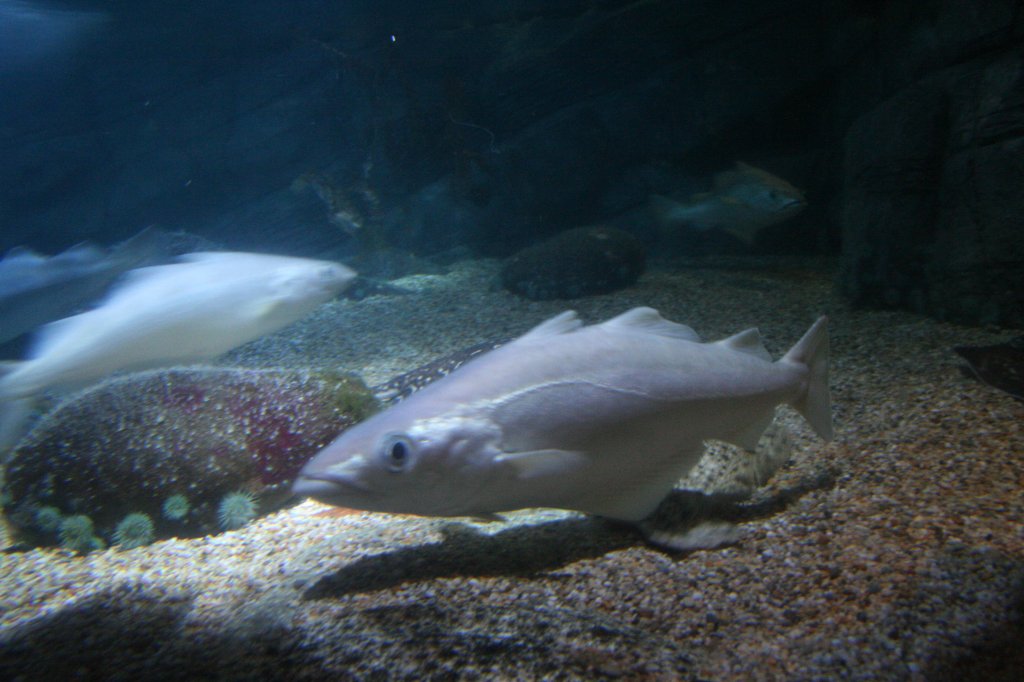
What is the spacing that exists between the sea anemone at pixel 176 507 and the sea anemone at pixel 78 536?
38 centimetres

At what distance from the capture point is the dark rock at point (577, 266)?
8531 mm

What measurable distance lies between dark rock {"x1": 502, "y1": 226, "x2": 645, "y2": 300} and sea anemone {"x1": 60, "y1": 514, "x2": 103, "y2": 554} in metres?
6.38

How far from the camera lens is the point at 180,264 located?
12.5 ft

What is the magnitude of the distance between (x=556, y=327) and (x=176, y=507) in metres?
2.54

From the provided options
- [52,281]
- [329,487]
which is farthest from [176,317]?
[52,281]

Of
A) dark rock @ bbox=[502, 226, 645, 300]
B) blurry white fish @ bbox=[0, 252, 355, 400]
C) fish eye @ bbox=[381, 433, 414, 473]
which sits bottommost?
fish eye @ bbox=[381, 433, 414, 473]

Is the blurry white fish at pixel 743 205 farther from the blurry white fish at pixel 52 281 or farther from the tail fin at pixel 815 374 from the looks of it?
the blurry white fish at pixel 52 281

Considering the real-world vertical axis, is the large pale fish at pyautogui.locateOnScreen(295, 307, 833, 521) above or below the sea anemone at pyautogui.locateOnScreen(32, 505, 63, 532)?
above

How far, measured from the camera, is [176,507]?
317 centimetres

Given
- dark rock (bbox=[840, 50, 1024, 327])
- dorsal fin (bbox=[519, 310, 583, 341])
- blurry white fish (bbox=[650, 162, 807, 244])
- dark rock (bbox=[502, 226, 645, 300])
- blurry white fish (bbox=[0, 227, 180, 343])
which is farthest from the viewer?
dark rock (bbox=[502, 226, 645, 300])

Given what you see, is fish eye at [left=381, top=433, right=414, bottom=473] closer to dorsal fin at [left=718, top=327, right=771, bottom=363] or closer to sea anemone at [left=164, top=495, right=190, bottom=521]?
dorsal fin at [left=718, top=327, right=771, bottom=363]

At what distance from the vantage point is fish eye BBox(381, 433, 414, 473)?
6.09 feet

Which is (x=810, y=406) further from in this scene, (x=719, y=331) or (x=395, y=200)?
(x=395, y=200)

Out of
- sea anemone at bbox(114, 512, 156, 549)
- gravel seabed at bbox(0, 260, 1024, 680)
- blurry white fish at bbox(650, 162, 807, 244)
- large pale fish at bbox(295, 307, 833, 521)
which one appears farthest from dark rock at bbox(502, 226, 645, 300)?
sea anemone at bbox(114, 512, 156, 549)
